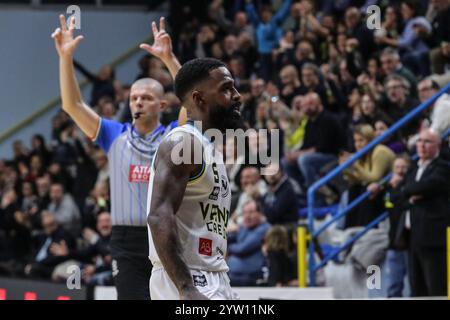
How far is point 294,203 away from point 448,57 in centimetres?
302

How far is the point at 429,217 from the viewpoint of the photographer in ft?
32.0

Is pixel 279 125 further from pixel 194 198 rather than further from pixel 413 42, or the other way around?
pixel 194 198

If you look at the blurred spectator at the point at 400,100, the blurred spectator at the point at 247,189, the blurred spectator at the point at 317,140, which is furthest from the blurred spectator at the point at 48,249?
the blurred spectator at the point at 400,100

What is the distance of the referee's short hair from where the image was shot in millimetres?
4992

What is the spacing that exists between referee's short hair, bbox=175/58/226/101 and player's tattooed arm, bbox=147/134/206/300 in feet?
1.10

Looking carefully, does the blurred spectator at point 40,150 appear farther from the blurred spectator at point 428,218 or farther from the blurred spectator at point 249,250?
the blurred spectator at point 428,218

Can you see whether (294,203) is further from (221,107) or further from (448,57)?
(221,107)

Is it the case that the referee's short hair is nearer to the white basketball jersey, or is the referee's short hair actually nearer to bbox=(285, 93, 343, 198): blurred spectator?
the white basketball jersey

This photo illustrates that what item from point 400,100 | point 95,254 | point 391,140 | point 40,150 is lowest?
point 95,254

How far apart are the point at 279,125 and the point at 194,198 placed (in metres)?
8.76

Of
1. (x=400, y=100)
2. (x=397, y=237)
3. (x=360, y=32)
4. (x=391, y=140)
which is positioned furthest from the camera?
(x=360, y=32)

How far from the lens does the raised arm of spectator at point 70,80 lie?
22.4 ft

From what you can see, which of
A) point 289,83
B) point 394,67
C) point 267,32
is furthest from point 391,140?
point 267,32

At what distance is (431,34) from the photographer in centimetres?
1368
